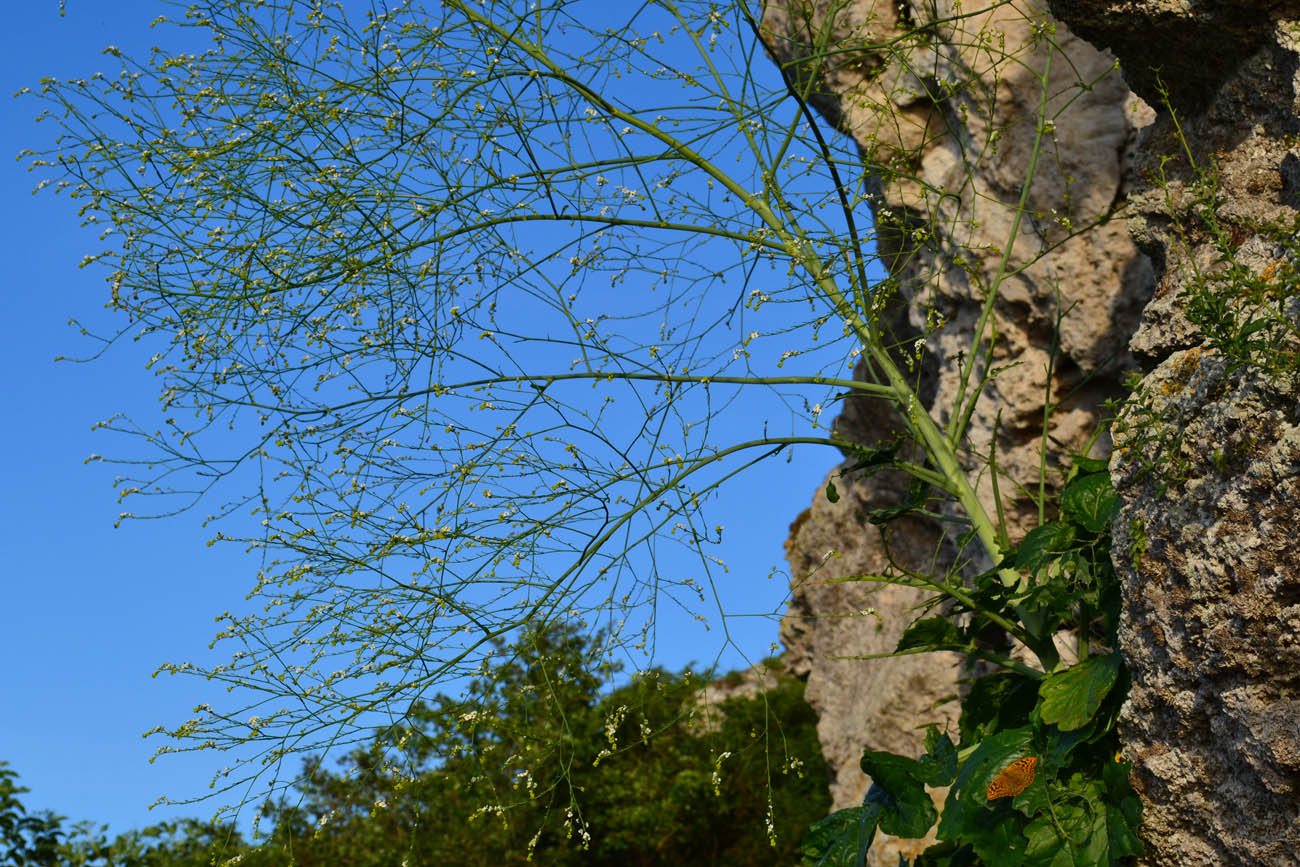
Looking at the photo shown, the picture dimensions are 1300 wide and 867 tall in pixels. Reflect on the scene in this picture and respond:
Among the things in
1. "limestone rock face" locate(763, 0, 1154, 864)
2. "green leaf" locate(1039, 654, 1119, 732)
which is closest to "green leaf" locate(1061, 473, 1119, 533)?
"green leaf" locate(1039, 654, 1119, 732)

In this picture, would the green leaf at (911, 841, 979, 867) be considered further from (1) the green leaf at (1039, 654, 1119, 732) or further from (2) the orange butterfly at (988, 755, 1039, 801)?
(1) the green leaf at (1039, 654, 1119, 732)

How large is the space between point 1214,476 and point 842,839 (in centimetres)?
161

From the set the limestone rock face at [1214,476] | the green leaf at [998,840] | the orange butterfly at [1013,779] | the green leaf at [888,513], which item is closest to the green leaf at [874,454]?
the green leaf at [888,513]

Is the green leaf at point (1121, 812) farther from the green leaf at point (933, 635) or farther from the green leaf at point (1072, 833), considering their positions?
the green leaf at point (933, 635)

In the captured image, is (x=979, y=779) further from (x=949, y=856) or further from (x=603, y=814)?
(x=603, y=814)

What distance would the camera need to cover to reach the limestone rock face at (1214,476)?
9.19 feet

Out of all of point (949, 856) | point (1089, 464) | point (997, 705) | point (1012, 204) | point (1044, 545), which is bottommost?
point (949, 856)

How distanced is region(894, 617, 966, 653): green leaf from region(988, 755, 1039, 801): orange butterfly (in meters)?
0.61

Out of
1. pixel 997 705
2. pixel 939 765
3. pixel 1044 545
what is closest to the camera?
pixel 1044 545

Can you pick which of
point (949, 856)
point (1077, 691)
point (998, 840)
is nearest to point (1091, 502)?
point (1077, 691)

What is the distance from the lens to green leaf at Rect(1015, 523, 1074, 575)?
3.52 m

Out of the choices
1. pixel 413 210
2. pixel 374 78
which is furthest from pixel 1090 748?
pixel 374 78

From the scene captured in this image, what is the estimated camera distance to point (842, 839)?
12.1 ft

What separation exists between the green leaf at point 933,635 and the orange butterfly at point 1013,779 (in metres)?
0.61
